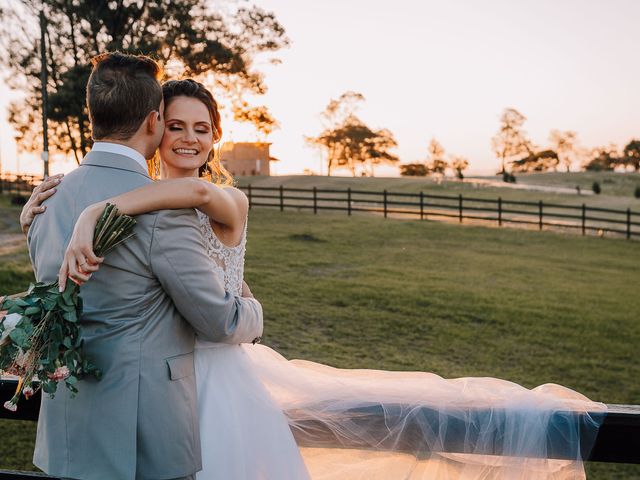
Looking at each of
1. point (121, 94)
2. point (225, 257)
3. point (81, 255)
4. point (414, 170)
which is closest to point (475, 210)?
point (225, 257)

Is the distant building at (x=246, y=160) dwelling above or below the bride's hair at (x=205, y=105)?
above

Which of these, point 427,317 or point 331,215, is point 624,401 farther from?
point 331,215

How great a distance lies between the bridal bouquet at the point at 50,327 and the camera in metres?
1.81

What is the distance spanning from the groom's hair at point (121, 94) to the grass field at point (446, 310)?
4600mm

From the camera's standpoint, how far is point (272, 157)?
73.9m

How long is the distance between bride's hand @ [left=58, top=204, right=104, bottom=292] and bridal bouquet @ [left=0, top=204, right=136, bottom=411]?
0.02 m

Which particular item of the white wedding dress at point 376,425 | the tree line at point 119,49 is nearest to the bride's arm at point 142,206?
the white wedding dress at point 376,425

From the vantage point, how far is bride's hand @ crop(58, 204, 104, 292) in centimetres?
180

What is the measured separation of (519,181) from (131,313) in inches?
2284

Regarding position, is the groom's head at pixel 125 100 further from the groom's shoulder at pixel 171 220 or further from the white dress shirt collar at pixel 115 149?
the groom's shoulder at pixel 171 220

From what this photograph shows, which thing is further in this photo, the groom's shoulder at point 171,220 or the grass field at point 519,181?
the grass field at point 519,181

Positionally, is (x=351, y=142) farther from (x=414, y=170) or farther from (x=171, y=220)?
(x=171, y=220)

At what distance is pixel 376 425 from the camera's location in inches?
88.0

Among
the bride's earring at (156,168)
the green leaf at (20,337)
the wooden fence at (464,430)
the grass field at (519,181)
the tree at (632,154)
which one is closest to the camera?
the green leaf at (20,337)
